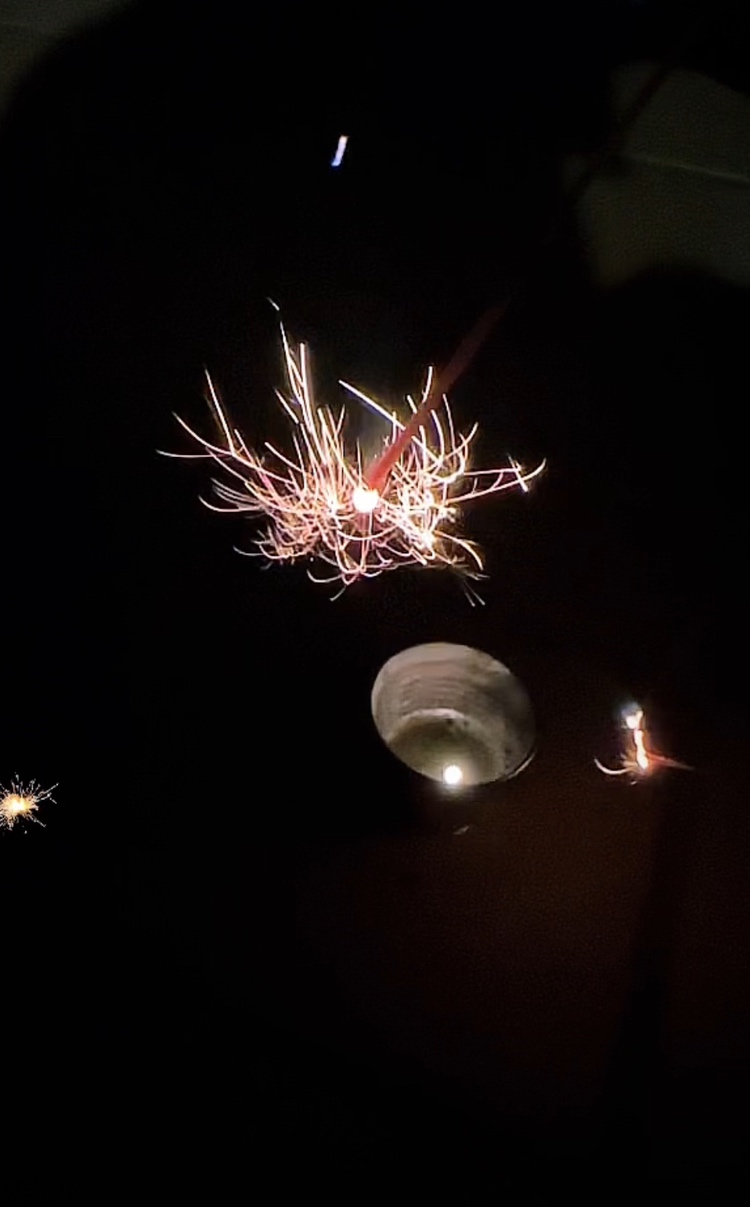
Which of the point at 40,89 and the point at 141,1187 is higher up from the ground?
the point at 40,89

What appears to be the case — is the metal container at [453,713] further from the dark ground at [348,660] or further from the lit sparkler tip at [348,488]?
the lit sparkler tip at [348,488]

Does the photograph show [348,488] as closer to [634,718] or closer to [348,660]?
[348,660]

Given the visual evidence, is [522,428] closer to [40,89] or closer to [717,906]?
[717,906]

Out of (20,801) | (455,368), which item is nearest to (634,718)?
(455,368)

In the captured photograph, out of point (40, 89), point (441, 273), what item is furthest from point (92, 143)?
point (441, 273)

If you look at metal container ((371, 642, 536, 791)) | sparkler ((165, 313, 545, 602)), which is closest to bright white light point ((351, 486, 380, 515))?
sparkler ((165, 313, 545, 602))

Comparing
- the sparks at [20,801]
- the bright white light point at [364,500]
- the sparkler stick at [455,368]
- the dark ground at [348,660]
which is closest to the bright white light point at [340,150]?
the dark ground at [348,660]

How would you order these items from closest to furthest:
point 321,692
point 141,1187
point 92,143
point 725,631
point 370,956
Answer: point 141,1187 → point 370,956 → point 321,692 → point 725,631 → point 92,143
